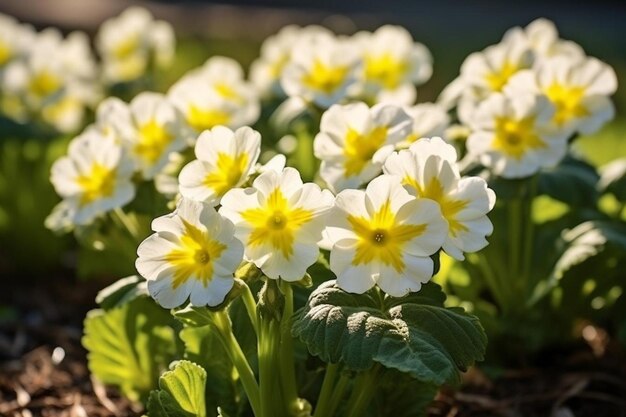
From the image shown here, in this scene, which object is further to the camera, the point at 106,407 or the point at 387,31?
the point at 387,31

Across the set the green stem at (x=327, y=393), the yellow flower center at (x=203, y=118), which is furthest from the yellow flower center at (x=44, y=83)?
the green stem at (x=327, y=393)

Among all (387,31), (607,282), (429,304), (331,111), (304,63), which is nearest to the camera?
(429,304)

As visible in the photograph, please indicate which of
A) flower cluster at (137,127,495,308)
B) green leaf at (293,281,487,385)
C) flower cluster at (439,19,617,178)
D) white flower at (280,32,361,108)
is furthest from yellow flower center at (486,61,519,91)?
green leaf at (293,281,487,385)

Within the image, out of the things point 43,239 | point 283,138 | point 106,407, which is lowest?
point 43,239

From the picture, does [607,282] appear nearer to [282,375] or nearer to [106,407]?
[282,375]

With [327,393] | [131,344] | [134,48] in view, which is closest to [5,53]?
[134,48]

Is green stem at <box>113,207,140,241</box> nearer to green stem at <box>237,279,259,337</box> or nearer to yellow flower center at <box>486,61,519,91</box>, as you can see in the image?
green stem at <box>237,279,259,337</box>

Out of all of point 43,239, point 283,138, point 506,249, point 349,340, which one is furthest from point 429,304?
point 43,239
